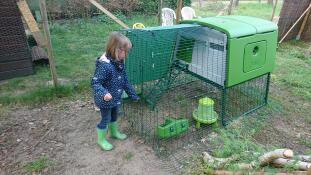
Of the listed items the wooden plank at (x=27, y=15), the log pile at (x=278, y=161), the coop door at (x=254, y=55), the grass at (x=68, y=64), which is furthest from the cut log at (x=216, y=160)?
the wooden plank at (x=27, y=15)

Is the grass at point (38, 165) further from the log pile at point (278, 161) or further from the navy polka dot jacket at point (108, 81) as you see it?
the log pile at point (278, 161)

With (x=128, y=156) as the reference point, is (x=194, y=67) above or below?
above

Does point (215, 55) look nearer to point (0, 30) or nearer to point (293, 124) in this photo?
point (293, 124)

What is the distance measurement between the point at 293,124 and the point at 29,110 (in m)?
3.66

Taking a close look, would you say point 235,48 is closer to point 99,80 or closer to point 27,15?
point 99,80

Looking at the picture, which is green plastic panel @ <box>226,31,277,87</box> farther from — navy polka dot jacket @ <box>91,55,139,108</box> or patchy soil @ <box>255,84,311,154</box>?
navy polka dot jacket @ <box>91,55,139,108</box>

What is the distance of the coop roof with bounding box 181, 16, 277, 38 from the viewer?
3.34 meters

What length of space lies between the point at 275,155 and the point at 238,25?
166 cm

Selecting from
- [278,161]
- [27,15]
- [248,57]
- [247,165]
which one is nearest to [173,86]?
[248,57]

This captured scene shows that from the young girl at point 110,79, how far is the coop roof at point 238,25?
1.15 meters

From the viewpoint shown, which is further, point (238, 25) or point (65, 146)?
point (238, 25)

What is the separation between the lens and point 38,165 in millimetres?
2961

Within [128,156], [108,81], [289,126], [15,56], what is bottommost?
[289,126]

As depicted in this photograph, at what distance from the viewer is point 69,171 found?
9.57 feet
